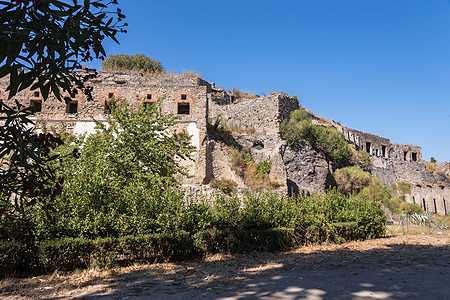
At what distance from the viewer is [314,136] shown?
26.0 metres

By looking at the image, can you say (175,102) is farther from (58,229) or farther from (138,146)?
(58,229)

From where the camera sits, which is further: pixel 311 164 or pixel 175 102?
→ pixel 311 164

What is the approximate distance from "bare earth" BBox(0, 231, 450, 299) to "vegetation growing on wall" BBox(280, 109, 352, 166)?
14511mm

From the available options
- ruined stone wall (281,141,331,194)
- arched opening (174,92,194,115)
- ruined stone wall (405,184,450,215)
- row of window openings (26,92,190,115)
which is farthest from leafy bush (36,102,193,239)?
ruined stone wall (405,184,450,215)

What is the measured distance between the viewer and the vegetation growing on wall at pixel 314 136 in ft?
81.8

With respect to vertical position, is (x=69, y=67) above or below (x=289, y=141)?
below

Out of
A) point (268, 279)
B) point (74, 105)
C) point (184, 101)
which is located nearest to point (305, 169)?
point (184, 101)

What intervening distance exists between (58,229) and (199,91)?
13199 mm

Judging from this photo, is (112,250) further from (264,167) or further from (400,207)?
(400,207)

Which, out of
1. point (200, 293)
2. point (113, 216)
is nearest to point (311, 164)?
point (113, 216)

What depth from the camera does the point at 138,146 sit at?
13.1 metres

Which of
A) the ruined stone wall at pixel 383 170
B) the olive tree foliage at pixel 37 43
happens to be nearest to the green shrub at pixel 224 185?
the olive tree foliage at pixel 37 43

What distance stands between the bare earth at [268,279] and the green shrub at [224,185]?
7843 mm

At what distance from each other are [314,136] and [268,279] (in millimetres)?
20080
